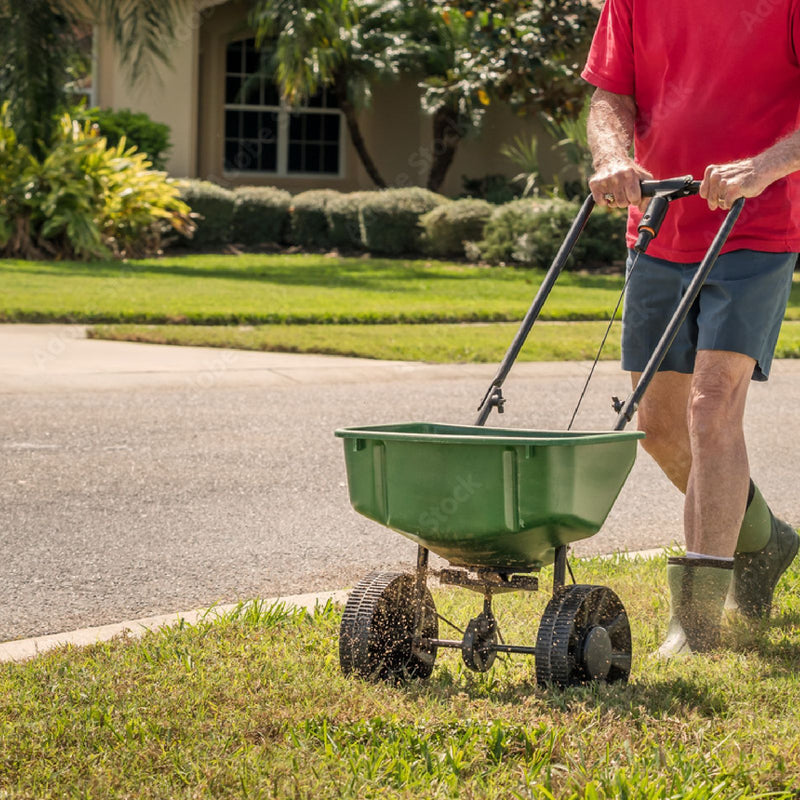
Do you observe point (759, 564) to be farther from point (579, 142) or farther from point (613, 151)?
point (579, 142)

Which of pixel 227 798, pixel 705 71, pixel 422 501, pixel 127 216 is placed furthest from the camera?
pixel 127 216

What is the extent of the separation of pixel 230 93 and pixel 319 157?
6.73ft

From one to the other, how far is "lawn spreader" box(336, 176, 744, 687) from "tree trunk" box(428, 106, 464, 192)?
20.6 meters

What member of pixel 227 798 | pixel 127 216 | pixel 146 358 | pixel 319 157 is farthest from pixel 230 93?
pixel 227 798

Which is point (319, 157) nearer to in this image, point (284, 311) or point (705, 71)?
point (284, 311)

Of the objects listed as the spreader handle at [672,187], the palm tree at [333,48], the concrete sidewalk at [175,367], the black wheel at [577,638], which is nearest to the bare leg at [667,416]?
the spreader handle at [672,187]

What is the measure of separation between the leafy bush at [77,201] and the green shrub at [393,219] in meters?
2.68

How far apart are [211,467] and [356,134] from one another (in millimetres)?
17697

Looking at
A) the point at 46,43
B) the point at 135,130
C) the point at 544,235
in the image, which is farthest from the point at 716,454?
the point at 135,130

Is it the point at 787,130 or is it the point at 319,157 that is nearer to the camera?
the point at 787,130

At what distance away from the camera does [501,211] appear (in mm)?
17688

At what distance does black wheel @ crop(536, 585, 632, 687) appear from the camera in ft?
10.1

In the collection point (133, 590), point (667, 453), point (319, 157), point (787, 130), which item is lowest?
point (133, 590)

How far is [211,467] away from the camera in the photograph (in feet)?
20.5
